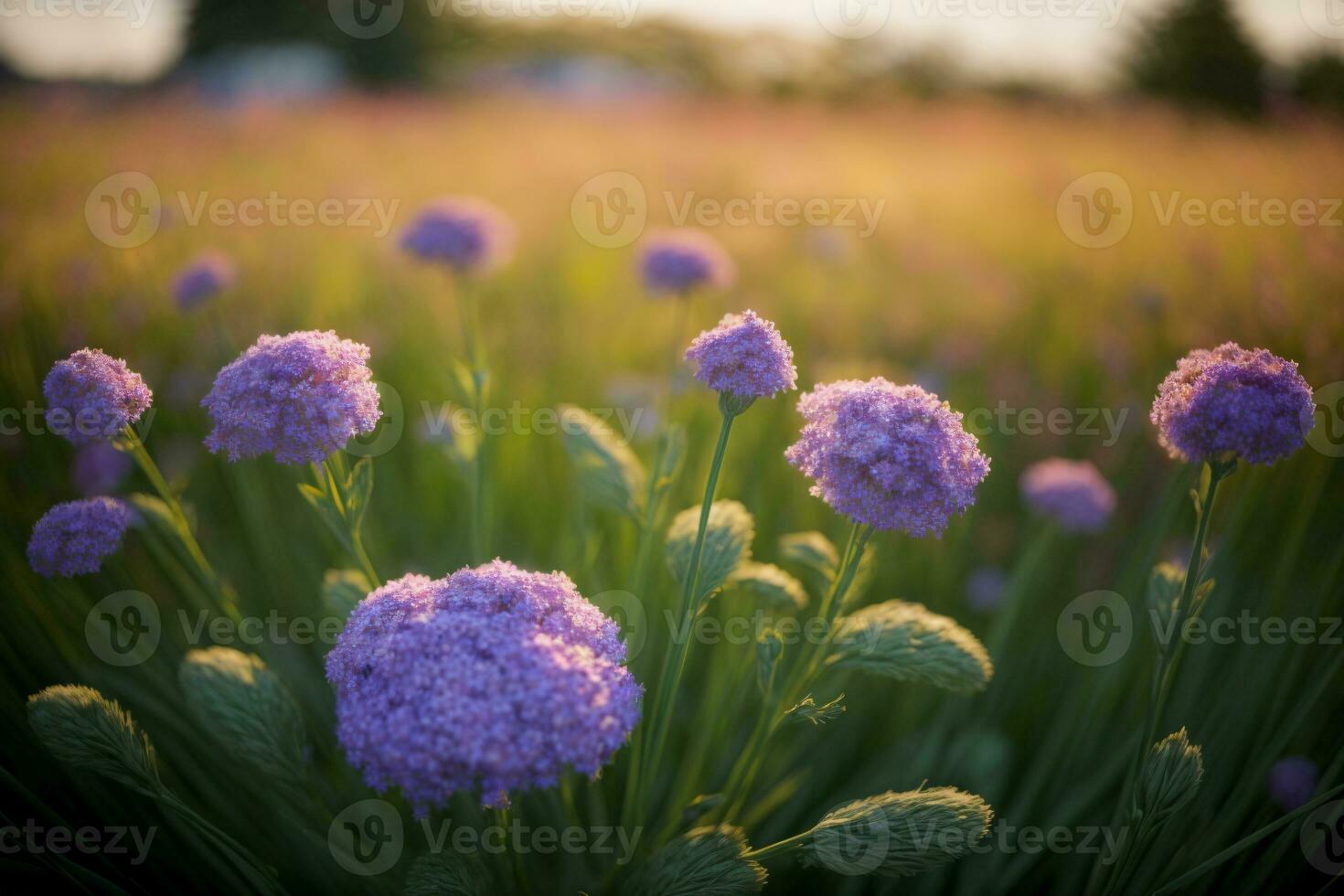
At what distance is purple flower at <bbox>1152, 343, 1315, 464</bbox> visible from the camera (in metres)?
1.39

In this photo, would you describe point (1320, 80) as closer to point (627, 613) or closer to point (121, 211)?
point (627, 613)

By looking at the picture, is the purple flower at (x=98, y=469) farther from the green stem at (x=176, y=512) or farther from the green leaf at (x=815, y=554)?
the green leaf at (x=815, y=554)

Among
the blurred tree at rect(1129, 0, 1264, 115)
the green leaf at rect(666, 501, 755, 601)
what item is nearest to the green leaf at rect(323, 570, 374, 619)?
the green leaf at rect(666, 501, 755, 601)

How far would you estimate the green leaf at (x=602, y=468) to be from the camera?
1986mm

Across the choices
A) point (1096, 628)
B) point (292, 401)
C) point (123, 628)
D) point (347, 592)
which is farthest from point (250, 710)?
point (1096, 628)

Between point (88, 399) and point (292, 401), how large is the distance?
1.48 ft

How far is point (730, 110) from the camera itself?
45.6ft

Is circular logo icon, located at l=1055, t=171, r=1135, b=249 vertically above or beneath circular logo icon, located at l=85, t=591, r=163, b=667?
above

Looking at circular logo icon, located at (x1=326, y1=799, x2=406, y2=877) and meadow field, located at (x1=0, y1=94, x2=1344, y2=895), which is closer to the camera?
circular logo icon, located at (x1=326, y1=799, x2=406, y2=877)

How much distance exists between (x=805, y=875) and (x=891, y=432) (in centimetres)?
166

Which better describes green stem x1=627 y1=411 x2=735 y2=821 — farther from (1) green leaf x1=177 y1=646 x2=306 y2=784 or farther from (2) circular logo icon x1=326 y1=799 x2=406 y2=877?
(1) green leaf x1=177 y1=646 x2=306 y2=784

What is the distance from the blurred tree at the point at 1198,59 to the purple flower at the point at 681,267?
21.2 meters

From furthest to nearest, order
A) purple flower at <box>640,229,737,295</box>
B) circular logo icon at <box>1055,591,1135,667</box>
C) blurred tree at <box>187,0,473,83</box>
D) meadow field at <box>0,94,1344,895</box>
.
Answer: blurred tree at <box>187,0,473,83</box> → purple flower at <box>640,229,737,295</box> → circular logo icon at <box>1055,591,1135,667</box> → meadow field at <box>0,94,1344,895</box>

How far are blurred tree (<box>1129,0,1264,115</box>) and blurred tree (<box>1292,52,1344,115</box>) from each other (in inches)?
253
